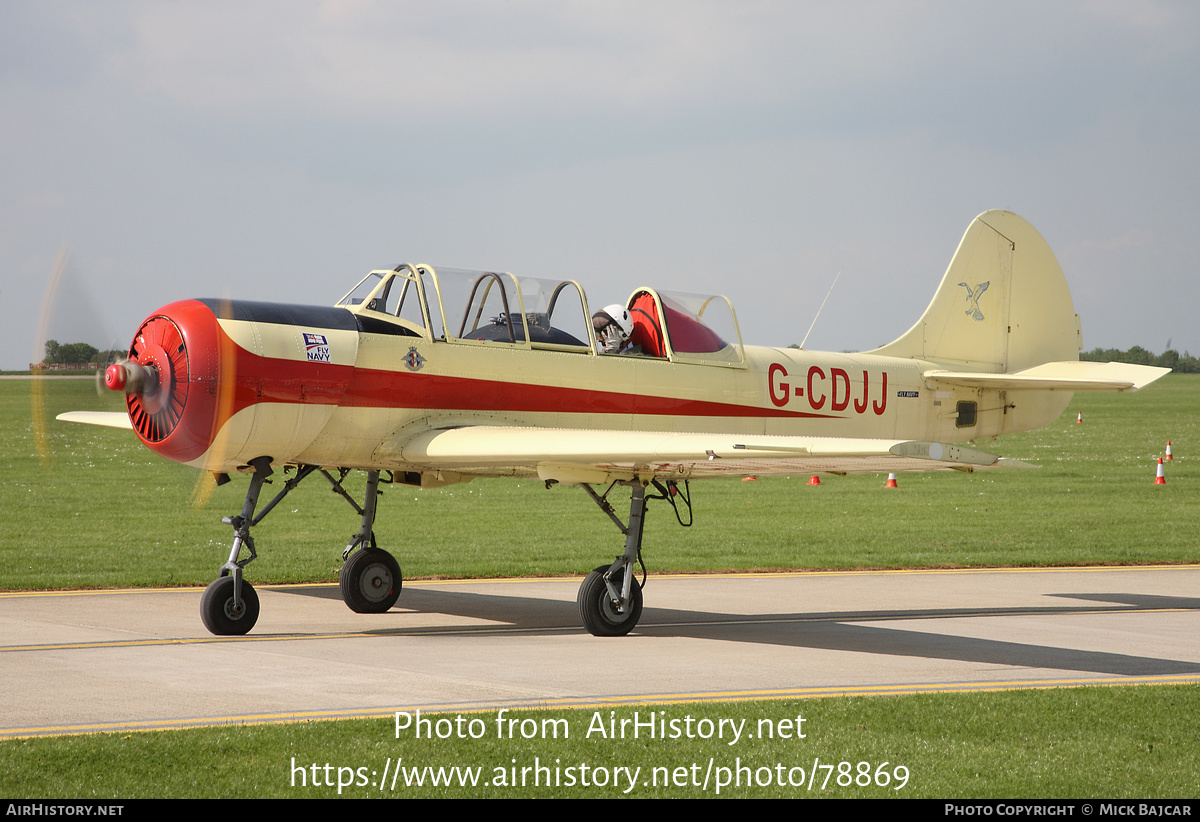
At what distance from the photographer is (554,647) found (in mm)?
10570

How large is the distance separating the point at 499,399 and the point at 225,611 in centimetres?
308

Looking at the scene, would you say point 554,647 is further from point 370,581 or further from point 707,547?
point 707,547

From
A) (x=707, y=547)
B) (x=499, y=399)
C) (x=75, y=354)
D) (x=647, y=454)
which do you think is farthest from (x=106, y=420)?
(x=707, y=547)

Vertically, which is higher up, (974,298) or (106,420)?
(974,298)

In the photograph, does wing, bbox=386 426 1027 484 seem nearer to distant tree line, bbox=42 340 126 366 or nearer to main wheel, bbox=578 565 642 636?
main wheel, bbox=578 565 642 636

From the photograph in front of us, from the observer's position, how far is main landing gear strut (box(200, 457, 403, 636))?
10.7 metres

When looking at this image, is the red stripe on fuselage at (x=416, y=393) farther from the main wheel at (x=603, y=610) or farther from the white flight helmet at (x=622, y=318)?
the main wheel at (x=603, y=610)

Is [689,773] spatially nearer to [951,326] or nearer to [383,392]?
[383,392]

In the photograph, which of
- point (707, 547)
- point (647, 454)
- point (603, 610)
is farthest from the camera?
point (707, 547)

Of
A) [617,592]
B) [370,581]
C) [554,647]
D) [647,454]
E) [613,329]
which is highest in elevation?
[613,329]

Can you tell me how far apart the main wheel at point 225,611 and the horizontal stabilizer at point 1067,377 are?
8.42 metres

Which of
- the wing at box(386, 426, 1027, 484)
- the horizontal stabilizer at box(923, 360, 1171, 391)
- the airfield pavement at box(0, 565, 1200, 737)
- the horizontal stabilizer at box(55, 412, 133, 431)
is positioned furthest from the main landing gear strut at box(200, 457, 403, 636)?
the horizontal stabilizer at box(923, 360, 1171, 391)

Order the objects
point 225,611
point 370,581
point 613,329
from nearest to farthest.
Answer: point 225,611 → point 613,329 → point 370,581
